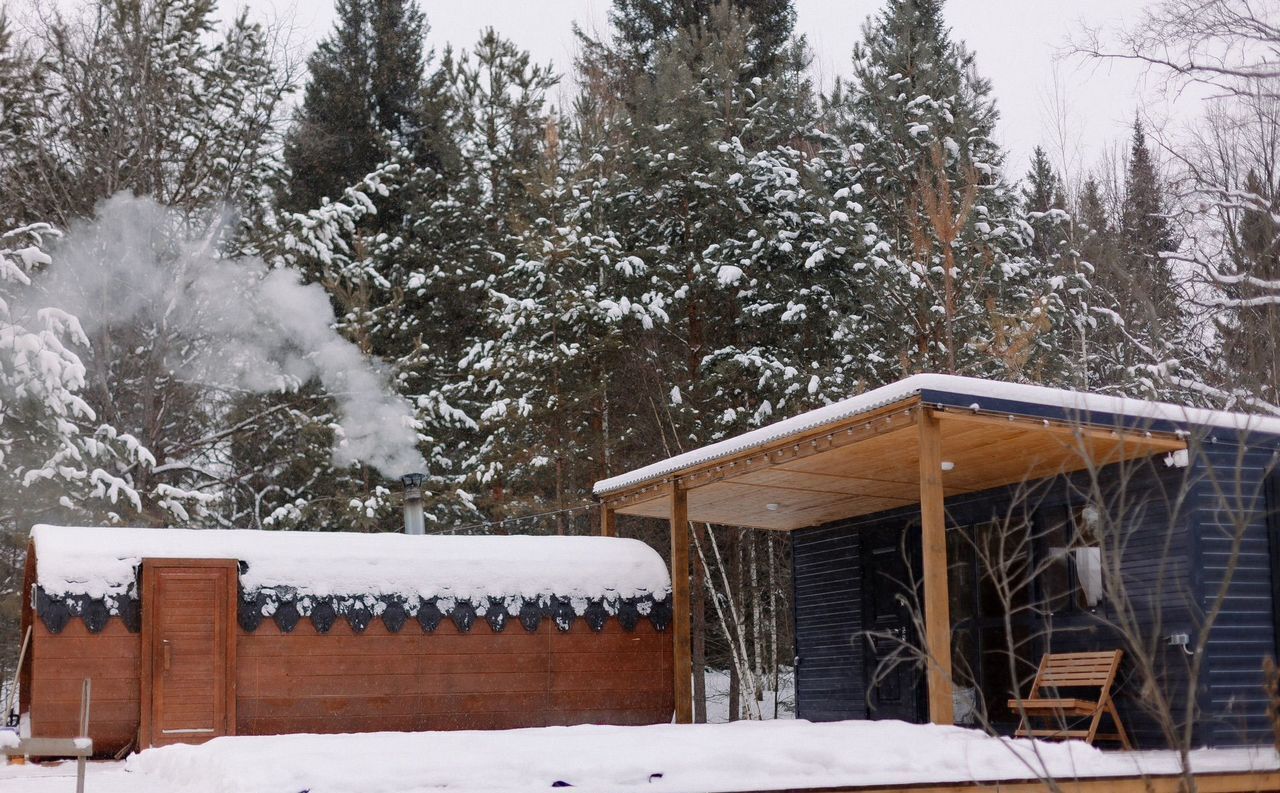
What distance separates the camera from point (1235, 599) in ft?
27.0

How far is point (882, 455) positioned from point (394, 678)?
4491 mm

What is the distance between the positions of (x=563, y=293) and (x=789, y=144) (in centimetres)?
446

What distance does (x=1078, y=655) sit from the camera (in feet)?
28.9

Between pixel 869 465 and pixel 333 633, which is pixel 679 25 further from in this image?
pixel 333 633

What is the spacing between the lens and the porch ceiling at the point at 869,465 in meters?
7.94

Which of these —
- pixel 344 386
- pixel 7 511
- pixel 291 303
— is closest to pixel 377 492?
pixel 344 386

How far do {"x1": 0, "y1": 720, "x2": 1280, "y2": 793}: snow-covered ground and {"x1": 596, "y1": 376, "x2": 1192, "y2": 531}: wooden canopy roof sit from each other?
1.54 m

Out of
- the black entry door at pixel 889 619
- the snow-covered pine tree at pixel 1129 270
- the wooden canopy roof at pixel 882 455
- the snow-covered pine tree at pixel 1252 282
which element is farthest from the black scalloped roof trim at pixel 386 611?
the snow-covered pine tree at pixel 1129 270

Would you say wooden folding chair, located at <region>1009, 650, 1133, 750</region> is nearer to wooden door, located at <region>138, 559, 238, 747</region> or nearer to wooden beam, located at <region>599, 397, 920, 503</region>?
wooden beam, located at <region>599, 397, 920, 503</region>

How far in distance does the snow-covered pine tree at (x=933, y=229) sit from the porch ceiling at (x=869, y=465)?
176 inches

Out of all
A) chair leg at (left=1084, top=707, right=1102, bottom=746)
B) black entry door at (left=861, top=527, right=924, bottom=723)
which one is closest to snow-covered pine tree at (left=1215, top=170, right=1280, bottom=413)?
black entry door at (left=861, top=527, right=924, bottom=723)

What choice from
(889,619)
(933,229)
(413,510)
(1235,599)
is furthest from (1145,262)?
(1235,599)

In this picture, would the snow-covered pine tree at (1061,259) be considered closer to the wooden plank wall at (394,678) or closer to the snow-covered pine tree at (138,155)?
the wooden plank wall at (394,678)

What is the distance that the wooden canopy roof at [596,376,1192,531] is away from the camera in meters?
7.74
